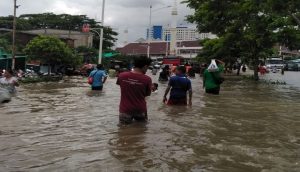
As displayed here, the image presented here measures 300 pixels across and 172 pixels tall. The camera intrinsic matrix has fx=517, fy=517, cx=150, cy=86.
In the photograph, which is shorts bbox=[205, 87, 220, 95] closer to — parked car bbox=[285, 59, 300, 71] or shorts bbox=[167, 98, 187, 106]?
shorts bbox=[167, 98, 187, 106]

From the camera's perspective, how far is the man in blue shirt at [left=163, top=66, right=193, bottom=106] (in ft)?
39.2

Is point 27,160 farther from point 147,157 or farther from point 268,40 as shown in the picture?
point 268,40

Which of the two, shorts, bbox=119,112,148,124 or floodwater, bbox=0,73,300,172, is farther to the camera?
shorts, bbox=119,112,148,124

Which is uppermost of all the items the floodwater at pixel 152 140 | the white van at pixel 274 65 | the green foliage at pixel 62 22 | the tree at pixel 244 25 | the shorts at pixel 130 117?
the green foliage at pixel 62 22

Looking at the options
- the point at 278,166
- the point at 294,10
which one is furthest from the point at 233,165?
the point at 294,10

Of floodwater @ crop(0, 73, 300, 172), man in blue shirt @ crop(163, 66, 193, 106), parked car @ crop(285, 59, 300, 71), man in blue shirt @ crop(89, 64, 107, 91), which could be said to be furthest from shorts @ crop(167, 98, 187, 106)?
parked car @ crop(285, 59, 300, 71)

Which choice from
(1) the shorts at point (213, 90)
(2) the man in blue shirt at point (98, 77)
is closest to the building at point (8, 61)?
(2) the man in blue shirt at point (98, 77)

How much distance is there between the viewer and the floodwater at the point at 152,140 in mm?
6664

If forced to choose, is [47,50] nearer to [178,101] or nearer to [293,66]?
[178,101]

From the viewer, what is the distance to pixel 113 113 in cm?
1259

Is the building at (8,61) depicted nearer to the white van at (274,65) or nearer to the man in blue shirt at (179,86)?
the man in blue shirt at (179,86)

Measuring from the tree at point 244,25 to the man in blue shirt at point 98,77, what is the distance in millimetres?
10249

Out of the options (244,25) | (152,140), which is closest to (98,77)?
(152,140)

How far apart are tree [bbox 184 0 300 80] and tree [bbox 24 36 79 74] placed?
1196 cm
